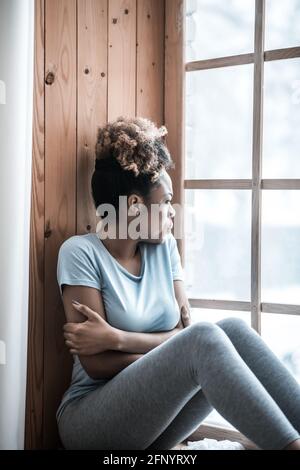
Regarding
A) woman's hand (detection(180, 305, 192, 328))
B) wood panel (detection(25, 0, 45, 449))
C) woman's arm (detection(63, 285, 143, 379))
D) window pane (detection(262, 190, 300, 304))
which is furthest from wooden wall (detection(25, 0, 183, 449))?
window pane (detection(262, 190, 300, 304))

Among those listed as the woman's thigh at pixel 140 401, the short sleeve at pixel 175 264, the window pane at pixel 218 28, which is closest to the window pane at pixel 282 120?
the window pane at pixel 218 28

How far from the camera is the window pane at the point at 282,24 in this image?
184 centimetres

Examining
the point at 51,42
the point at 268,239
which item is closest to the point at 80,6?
the point at 51,42

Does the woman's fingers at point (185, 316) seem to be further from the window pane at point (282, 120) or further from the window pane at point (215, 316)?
the window pane at point (282, 120)

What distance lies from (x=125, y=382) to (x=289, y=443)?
413mm

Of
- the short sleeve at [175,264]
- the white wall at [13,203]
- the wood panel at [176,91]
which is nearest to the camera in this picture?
the white wall at [13,203]

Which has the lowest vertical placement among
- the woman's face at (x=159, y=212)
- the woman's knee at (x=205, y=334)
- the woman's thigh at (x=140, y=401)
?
the woman's thigh at (x=140, y=401)

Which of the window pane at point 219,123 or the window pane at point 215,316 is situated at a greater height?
the window pane at point 219,123

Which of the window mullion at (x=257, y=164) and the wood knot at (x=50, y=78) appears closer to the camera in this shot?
the wood knot at (x=50, y=78)

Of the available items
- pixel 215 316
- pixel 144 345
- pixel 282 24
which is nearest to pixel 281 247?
pixel 215 316

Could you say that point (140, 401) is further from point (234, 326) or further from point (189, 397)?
point (234, 326)
